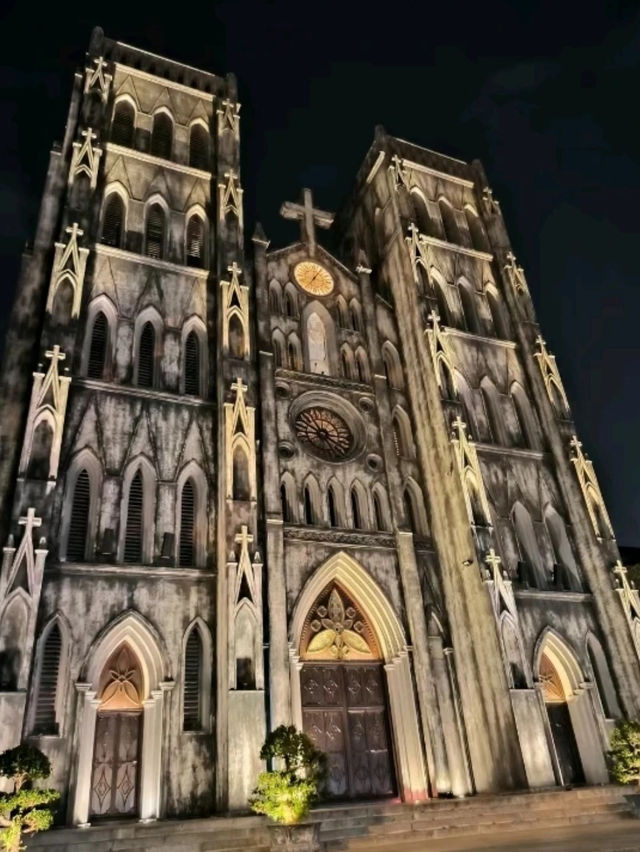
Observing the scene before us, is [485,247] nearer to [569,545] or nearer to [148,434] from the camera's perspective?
[569,545]

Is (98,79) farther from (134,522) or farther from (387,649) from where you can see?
(387,649)

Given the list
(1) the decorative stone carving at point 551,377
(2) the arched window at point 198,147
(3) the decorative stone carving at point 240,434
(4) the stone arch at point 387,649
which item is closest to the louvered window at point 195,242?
(2) the arched window at point 198,147

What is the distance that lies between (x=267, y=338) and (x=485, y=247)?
525 inches

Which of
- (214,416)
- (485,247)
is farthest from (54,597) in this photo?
(485,247)

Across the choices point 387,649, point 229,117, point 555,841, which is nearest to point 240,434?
point 387,649

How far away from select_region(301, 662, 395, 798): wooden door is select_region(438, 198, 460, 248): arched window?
1910cm

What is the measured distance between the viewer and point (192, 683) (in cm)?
1527

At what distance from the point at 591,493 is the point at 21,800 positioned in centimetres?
1892

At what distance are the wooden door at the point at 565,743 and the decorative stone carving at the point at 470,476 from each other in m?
5.88

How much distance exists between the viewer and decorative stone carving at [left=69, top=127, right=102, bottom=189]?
2097 centimetres

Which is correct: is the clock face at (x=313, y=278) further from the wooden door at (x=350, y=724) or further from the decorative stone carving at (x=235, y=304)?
the wooden door at (x=350, y=724)

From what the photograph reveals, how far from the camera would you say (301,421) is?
68.6ft

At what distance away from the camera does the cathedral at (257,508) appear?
14570mm

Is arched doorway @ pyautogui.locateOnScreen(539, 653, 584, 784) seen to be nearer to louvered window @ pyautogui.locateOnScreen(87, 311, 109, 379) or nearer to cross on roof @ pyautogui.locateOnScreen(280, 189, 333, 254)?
louvered window @ pyautogui.locateOnScreen(87, 311, 109, 379)
